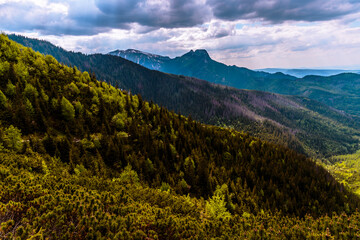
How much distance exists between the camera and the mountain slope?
2055 inches

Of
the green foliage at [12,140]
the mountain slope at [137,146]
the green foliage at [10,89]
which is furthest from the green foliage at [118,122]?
the green foliage at [12,140]

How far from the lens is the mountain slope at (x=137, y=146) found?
171 ft

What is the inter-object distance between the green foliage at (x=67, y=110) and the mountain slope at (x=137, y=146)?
1.14 feet

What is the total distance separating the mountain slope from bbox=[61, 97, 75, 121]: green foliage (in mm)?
347

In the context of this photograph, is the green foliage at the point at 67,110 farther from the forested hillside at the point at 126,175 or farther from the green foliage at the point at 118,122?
the green foliage at the point at 118,122

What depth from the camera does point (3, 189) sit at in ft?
54.4

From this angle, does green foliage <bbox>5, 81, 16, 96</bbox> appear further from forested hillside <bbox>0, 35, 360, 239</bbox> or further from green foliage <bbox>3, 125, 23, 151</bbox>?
green foliage <bbox>3, 125, 23, 151</bbox>

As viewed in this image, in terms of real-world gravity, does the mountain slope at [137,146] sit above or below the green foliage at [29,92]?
below

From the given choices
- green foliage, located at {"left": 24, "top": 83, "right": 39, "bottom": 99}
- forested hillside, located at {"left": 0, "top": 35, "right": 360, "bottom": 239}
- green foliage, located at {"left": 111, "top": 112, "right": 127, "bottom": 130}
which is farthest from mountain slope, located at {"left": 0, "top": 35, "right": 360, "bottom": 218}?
forested hillside, located at {"left": 0, "top": 35, "right": 360, "bottom": 239}

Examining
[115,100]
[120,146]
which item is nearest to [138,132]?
[120,146]

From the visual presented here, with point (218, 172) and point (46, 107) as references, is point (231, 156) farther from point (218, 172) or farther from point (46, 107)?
point (46, 107)

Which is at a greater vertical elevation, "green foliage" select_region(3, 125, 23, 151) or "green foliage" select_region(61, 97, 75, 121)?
"green foliage" select_region(61, 97, 75, 121)

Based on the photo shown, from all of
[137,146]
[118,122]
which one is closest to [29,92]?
[118,122]

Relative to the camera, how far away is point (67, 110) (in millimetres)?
64438
